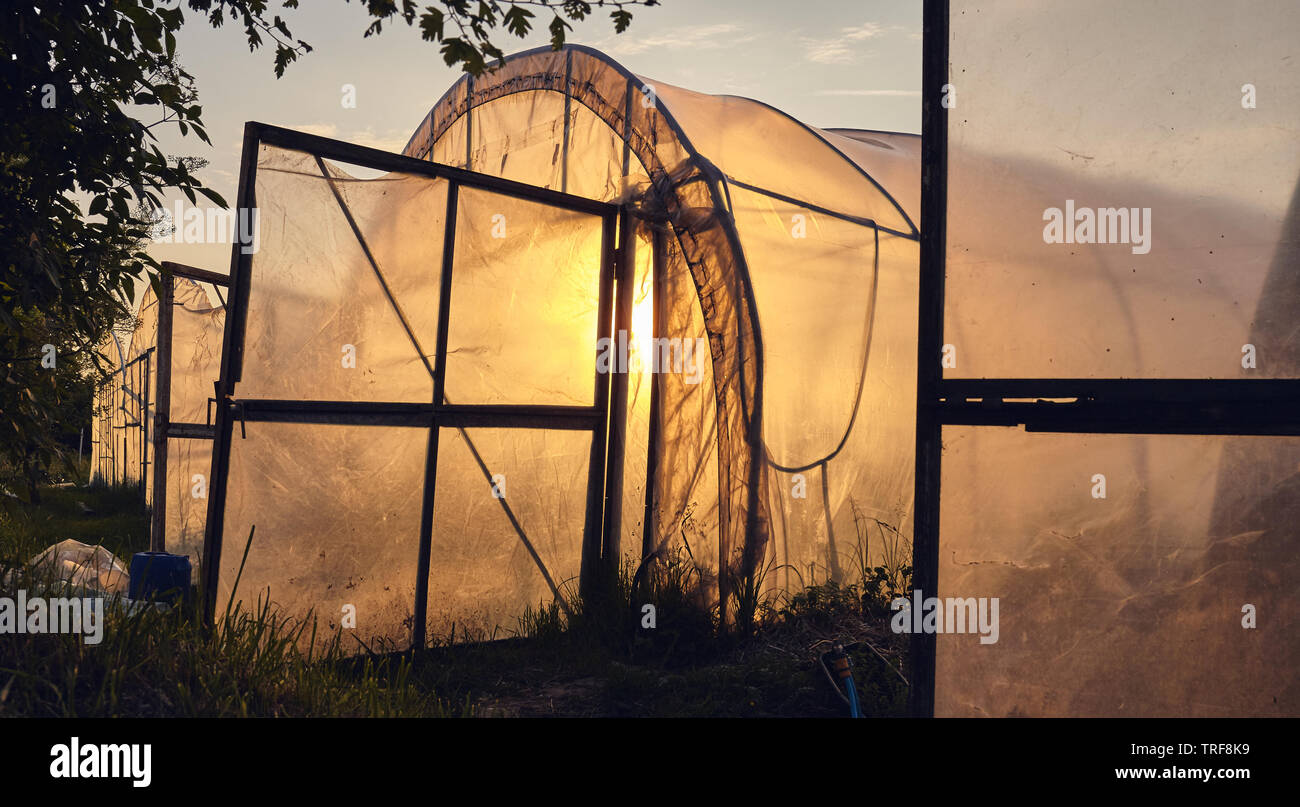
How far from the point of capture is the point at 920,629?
3.36m

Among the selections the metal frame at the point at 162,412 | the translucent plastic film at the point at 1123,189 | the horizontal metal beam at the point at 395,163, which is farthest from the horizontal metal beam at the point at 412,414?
the metal frame at the point at 162,412

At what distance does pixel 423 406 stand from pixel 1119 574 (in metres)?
4.00

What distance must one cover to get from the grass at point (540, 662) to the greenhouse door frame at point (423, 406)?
48 cm

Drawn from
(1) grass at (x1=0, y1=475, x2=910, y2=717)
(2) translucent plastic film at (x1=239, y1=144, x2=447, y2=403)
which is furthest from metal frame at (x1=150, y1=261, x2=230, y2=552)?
(2) translucent plastic film at (x1=239, y1=144, x2=447, y2=403)

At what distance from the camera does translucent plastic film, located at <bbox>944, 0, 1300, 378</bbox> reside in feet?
9.85

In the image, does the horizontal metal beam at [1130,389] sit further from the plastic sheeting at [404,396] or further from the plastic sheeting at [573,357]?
the plastic sheeting at [404,396]

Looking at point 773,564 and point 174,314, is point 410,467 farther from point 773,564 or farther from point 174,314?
point 174,314

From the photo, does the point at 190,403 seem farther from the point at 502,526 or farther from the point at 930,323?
the point at 930,323

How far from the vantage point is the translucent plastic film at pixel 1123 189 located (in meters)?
3.00

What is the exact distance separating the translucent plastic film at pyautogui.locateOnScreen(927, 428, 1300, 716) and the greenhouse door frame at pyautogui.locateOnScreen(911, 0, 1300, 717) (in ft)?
0.22

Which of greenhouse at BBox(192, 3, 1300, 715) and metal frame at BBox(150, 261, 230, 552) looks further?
metal frame at BBox(150, 261, 230, 552)

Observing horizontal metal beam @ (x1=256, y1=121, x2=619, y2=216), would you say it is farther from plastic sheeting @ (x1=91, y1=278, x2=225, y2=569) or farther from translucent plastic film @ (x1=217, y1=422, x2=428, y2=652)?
plastic sheeting @ (x1=91, y1=278, x2=225, y2=569)
